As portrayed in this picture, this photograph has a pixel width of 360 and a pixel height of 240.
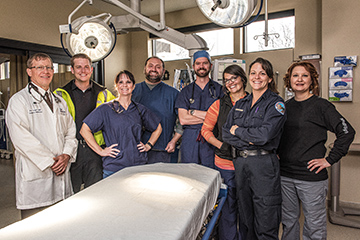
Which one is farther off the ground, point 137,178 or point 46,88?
point 46,88

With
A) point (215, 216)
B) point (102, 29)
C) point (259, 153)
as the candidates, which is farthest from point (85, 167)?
point (259, 153)

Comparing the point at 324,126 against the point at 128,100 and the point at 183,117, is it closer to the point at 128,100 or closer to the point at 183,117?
the point at 183,117

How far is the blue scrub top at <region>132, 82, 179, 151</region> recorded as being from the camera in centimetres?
255

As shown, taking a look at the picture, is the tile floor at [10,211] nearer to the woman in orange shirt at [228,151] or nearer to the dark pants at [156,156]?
the woman in orange shirt at [228,151]

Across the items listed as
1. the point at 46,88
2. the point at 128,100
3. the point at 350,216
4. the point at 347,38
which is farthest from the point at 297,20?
the point at 46,88

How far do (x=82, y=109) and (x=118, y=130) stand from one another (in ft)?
1.58

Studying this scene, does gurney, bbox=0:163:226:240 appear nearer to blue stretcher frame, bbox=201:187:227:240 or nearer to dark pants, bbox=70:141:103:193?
blue stretcher frame, bbox=201:187:227:240

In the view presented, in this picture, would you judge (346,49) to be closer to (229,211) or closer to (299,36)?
(299,36)

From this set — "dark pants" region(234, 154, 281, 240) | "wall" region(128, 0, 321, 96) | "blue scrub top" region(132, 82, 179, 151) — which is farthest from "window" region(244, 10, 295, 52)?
"dark pants" region(234, 154, 281, 240)

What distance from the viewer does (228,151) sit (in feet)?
6.51

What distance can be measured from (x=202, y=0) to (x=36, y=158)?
4.93 feet

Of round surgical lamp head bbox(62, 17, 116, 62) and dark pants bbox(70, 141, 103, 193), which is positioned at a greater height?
round surgical lamp head bbox(62, 17, 116, 62)

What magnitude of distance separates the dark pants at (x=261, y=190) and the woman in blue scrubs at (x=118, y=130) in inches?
31.1

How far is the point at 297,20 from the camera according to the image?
4.00 metres
